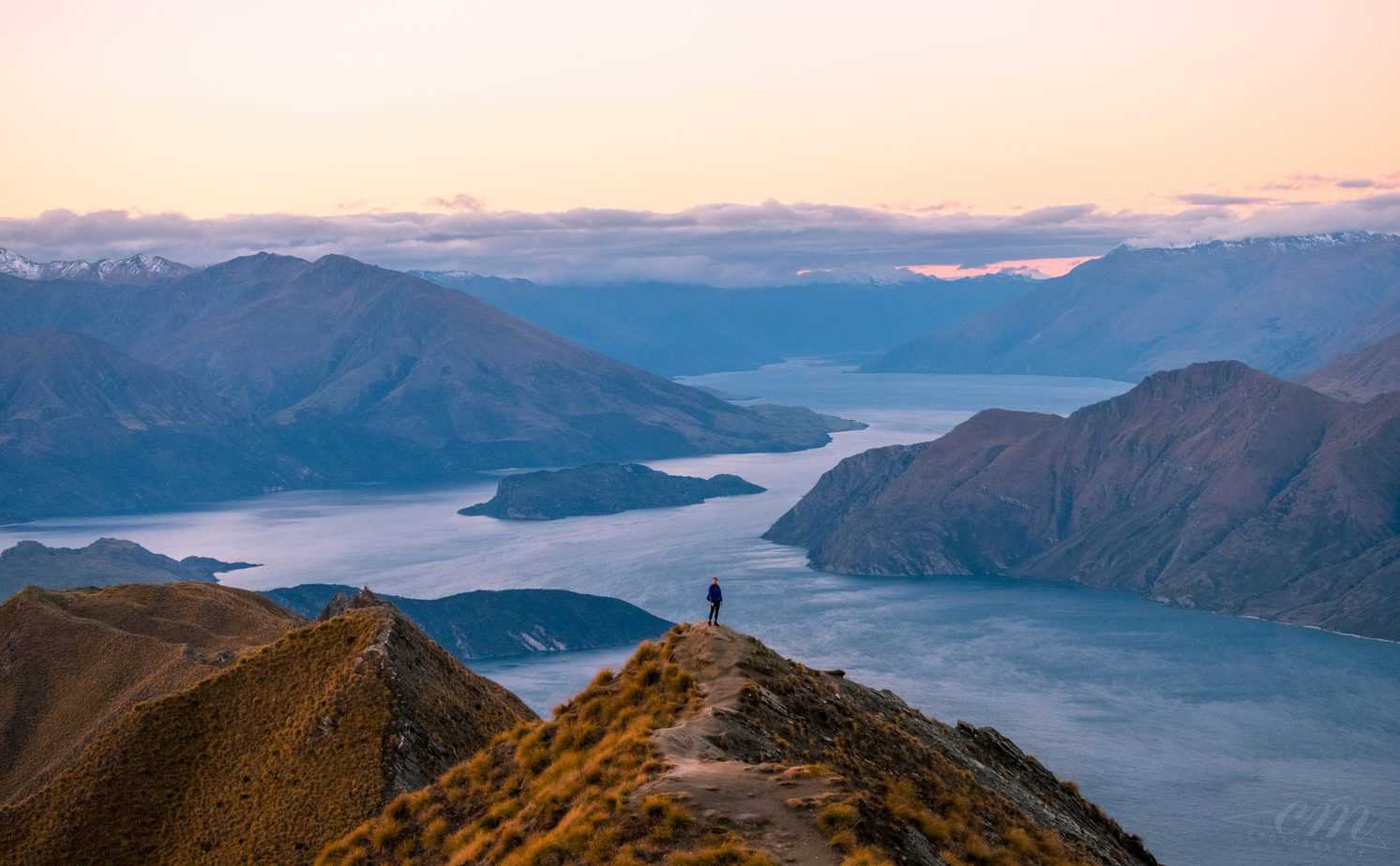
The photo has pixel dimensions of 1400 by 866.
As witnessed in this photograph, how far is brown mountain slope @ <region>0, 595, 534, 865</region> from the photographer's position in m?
46.4

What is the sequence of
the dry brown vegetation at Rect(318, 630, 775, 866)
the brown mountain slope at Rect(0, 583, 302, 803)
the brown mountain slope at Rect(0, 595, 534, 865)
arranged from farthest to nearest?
the brown mountain slope at Rect(0, 583, 302, 803) → the brown mountain slope at Rect(0, 595, 534, 865) → the dry brown vegetation at Rect(318, 630, 775, 866)

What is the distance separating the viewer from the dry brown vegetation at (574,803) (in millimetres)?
26922

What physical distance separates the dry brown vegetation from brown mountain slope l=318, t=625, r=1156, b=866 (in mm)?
41

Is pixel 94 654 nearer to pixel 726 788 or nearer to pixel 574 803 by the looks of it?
pixel 574 803

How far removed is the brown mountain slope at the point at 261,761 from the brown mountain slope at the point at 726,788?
9870 mm

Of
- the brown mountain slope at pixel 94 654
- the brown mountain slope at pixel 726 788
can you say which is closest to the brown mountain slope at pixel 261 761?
the brown mountain slope at pixel 726 788

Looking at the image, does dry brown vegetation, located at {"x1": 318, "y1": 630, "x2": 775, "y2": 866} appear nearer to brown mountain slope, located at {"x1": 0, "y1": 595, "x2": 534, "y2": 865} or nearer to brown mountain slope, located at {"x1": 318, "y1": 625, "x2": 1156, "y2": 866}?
brown mountain slope, located at {"x1": 318, "y1": 625, "x2": 1156, "y2": 866}

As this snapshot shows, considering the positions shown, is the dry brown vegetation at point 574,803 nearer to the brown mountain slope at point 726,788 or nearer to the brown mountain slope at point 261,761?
the brown mountain slope at point 726,788

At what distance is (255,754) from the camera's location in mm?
49562

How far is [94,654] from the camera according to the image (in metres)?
78.8

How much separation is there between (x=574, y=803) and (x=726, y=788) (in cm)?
410

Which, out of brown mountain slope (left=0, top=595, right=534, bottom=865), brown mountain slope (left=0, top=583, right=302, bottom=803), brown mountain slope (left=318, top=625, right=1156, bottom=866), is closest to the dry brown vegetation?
brown mountain slope (left=318, top=625, right=1156, bottom=866)

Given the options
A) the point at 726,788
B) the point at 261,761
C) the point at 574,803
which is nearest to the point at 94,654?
the point at 261,761

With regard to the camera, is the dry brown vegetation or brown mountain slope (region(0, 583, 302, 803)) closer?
the dry brown vegetation
